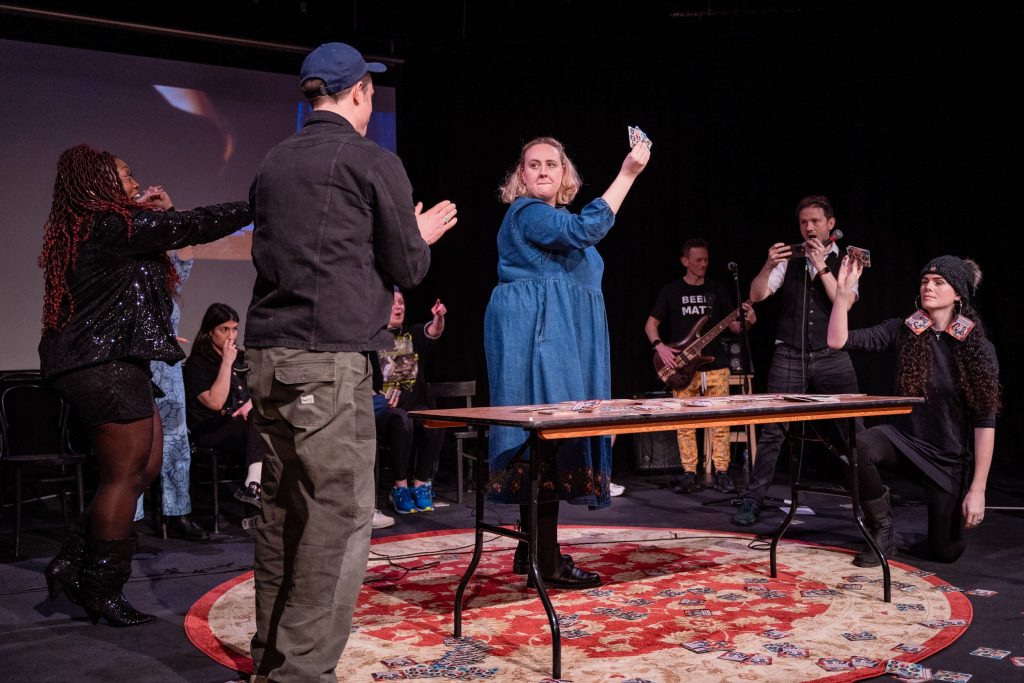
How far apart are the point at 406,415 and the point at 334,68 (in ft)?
11.6

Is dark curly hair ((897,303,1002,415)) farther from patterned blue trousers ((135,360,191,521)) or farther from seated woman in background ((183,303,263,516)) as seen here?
patterned blue trousers ((135,360,191,521))

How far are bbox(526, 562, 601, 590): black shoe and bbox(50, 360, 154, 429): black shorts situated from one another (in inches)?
62.1

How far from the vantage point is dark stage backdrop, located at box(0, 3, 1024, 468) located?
6738 millimetres

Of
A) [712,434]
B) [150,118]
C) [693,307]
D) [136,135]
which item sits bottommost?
[712,434]

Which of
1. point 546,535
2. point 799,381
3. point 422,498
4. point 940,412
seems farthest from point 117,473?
point 799,381

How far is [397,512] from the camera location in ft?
18.1

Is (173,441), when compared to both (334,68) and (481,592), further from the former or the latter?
(334,68)

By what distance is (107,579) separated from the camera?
125 inches

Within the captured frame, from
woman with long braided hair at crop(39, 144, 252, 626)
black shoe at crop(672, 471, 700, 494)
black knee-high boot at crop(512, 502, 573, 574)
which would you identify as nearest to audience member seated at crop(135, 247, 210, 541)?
woman with long braided hair at crop(39, 144, 252, 626)

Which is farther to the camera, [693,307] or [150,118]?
[693,307]

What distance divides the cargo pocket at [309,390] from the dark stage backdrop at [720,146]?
533 centimetres

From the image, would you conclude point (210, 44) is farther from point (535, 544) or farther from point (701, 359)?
point (535, 544)

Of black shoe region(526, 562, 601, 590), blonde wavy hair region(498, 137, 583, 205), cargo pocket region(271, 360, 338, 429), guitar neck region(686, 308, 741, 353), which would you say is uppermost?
blonde wavy hair region(498, 137, 583, 205)

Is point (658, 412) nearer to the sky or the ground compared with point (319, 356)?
nearer to the ground
